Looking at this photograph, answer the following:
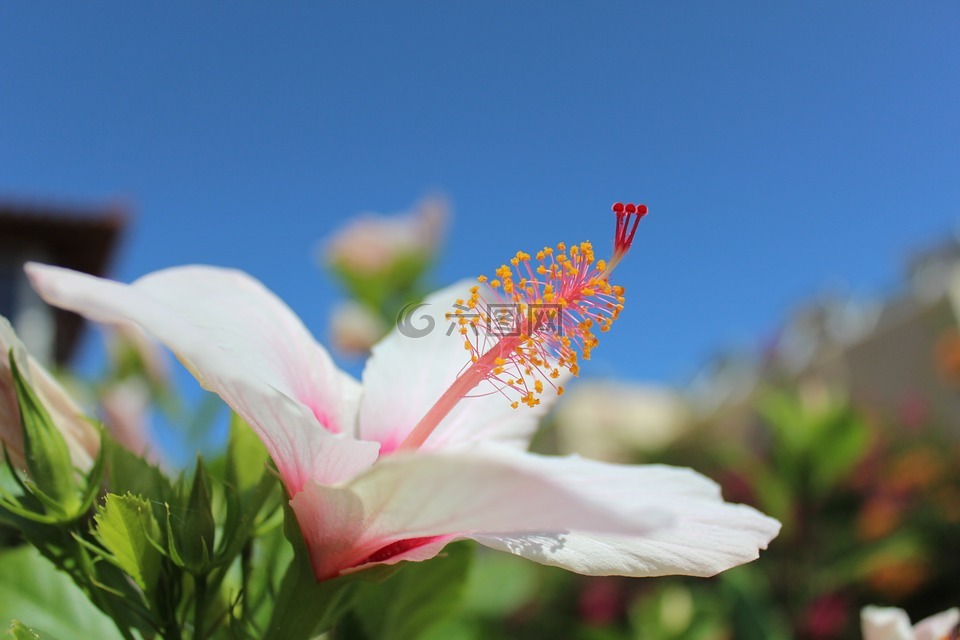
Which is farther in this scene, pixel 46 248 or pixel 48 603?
pixel 46 248

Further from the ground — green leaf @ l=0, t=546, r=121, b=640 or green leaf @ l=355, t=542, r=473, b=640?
green leaf @ l=355, t=542, r=473, b=640

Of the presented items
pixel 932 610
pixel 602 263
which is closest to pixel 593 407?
pixel 932 610

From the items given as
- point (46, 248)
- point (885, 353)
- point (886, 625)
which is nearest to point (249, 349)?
point (886, 625)

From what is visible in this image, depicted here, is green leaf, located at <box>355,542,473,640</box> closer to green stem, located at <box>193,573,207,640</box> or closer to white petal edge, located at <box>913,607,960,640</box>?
green stem, located at <box>193,573,207,640</box>

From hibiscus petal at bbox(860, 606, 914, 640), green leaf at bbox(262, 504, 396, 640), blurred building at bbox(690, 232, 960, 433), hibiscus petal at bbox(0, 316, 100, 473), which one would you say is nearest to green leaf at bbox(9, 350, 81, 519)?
hibiscus petal at bbox(0, 316, 100, 473)

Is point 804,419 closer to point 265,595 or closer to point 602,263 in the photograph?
point 602,263

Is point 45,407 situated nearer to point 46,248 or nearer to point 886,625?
point 886,625
